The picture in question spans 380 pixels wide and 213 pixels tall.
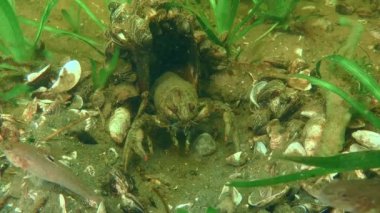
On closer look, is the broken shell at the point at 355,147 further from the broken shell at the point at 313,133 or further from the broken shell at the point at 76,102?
the broken shell at the point at 76,102

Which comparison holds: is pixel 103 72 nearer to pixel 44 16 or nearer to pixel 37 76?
pixel 37 76

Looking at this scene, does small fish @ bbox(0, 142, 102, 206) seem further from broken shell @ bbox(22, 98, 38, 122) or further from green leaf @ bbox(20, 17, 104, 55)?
green leaf @ bbox(20, 17, 104, 55)

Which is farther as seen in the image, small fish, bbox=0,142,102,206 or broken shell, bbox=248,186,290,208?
broken shell, bbox=248,186,290,208

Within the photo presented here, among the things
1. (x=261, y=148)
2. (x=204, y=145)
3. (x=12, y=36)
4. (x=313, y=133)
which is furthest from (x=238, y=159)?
(x=12, y=36)

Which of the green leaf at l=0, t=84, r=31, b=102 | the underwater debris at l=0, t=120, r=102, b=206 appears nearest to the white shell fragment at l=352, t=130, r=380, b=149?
the underwater debris at l=0, t=120, r=102, b=206

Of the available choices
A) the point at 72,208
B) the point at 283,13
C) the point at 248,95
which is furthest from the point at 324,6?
the point at 72,208

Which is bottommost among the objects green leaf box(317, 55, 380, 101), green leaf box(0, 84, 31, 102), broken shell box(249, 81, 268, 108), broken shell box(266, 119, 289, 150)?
broken shell box(266, 119, 289, 150)


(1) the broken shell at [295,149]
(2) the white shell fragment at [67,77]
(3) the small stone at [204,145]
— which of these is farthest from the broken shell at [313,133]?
(2) the white shell fragment at [67,77]
